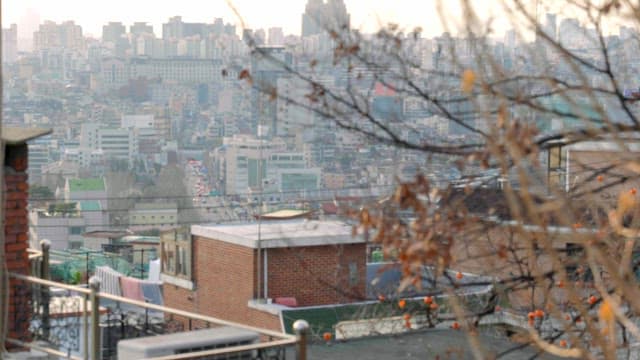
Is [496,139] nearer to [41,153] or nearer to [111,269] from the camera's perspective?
[41,153]

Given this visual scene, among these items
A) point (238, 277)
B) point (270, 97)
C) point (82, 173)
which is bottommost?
point (238, 277)

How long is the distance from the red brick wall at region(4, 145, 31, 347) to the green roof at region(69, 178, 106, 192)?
22743mm

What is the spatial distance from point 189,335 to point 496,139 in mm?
5928

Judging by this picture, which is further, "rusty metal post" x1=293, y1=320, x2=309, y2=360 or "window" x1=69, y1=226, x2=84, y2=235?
"window" x1=69, y1=226, x2=84, y2=235

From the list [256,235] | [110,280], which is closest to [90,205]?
[110,280]

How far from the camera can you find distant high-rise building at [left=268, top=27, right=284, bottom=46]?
8.44 m

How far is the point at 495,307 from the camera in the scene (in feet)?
24.6

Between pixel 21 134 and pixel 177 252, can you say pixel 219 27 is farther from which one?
pixel 177 252

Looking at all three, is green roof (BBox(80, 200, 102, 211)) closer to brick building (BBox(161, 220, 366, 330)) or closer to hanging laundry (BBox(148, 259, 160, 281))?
brick building (BBox(161, 220, 366, 330))

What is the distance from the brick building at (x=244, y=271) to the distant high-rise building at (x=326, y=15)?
762 inches

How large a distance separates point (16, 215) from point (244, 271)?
2169cm

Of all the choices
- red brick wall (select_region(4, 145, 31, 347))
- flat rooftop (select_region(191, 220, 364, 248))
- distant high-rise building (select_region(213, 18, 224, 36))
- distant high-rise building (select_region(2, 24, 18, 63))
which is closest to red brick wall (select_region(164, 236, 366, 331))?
flat rooftop (select_region(191, 220, 364, 248))

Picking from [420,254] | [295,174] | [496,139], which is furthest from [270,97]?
[295,174]

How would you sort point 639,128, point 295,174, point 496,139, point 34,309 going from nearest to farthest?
point 496,139 → point 639,128 → point 34,309 → point 295,174
